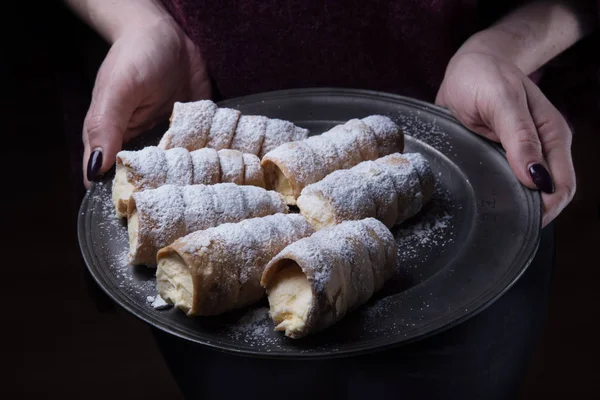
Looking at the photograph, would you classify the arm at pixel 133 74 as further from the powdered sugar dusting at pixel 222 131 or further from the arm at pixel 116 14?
the powdered sugar dusting at pixel 222 131

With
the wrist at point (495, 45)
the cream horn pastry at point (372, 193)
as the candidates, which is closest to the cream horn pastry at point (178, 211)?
the cream horn pastry at point (372, 193)

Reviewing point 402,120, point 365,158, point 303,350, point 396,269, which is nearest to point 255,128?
point 365,158

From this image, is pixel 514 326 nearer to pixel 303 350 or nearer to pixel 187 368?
pixel 303 350

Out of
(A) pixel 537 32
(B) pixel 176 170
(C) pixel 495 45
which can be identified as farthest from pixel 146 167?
(A) pixel 537 32

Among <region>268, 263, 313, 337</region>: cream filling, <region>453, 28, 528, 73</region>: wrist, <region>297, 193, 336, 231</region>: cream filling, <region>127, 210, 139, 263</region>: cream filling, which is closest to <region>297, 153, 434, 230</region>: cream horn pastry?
<region>297, 193, 336, 231</region>: cream filling

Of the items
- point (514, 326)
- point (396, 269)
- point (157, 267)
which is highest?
point (157, 267)
